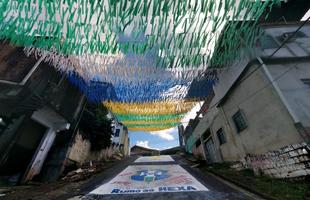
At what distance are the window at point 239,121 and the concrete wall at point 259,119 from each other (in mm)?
206

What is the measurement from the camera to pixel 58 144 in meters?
11.4

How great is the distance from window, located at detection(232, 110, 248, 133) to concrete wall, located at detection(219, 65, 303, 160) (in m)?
0.21

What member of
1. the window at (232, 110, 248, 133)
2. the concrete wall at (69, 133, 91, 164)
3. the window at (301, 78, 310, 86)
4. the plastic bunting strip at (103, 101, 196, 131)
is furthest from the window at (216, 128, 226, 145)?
the concrete wall at (69, 133, 91, 164)

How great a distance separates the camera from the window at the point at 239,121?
8.42 metres

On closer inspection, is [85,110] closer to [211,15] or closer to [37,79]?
[37,79]

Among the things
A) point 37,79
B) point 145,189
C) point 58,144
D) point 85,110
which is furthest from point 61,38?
point 85,110

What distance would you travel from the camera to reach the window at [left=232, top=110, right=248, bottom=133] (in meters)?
8.42

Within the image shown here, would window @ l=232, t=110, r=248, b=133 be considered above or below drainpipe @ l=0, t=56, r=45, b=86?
below

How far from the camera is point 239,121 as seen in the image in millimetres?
8789

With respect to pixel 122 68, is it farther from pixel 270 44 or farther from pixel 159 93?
pixel 270 44

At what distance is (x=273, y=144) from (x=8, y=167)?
1339cm

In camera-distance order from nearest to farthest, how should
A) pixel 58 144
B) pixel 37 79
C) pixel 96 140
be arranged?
pixel 37 79 < pixel 58 144 < pixel 96 140

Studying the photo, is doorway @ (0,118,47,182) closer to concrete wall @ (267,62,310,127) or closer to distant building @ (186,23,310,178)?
distant building @ (186,23,310,178)

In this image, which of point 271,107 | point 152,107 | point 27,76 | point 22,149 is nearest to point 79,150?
point 22,149
